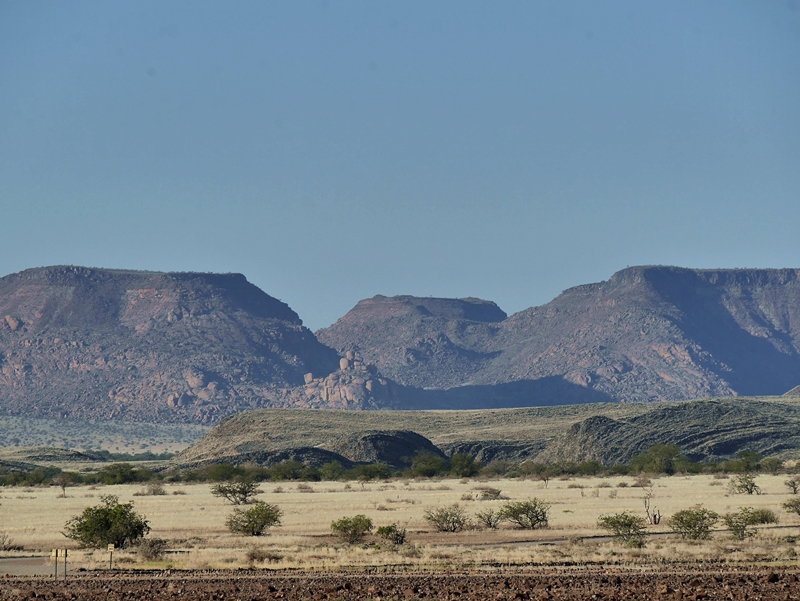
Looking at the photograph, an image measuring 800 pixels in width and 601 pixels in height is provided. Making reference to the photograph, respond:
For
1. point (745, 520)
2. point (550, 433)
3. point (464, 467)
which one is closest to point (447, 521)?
point (745, 520)

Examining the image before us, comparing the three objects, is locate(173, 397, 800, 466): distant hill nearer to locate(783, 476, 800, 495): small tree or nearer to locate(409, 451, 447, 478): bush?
locate(409, 451, 447, 478): bush

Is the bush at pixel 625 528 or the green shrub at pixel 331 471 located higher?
the bush at pixel 625 528

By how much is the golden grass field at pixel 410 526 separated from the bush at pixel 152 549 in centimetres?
44

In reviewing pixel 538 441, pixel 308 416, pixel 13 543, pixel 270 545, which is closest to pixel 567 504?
pixel 270 545

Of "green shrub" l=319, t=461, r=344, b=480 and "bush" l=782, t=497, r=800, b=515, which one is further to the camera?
"green shrub" l=319, t=461, r=344, b=480

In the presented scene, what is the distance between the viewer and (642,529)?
1558 inches

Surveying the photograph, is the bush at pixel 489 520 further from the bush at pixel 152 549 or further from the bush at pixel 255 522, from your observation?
the bush at pixel 152 549

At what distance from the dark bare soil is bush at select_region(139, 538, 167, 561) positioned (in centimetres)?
388

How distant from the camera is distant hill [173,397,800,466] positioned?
106 metres

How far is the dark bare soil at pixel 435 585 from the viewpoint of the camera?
A: 22.9m

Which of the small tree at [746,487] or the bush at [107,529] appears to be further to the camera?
the small tree at [746,487]

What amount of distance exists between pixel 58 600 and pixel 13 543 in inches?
680

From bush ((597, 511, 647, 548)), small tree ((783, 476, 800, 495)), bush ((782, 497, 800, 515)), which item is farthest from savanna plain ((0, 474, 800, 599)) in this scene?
small tree ((783, 476, 800, 495))

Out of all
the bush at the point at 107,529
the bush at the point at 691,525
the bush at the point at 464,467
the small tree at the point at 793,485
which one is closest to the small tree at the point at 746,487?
the small tree at the point at 793,485
